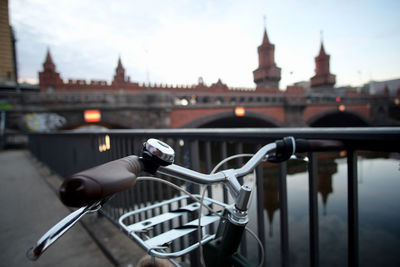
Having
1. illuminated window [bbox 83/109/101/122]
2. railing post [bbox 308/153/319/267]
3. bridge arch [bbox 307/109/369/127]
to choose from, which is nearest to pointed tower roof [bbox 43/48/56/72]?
illuminated window [bbox 83/109/101/122]

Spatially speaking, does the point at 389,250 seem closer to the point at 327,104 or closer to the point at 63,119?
the point at 63,119

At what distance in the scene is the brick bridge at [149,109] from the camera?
14.2 metres

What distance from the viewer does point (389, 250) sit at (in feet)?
15.4

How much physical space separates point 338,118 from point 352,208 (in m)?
36.3

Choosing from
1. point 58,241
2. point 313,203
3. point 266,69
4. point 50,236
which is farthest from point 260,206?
point 266,69

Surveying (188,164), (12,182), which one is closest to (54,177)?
(12,182)

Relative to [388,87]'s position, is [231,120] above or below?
below

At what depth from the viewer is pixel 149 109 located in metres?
16.3

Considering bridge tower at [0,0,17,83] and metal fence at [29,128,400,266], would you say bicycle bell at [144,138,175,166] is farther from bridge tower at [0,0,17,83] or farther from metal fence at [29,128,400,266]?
bridge tower at [0,0,17,83]

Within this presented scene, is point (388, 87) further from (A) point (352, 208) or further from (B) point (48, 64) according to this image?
(B) point (48, 64)

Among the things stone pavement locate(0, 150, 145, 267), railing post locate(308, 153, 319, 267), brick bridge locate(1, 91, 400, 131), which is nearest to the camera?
railing post locate(308, 153, 319, 267)

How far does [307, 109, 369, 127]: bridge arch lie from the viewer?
88.9 feet

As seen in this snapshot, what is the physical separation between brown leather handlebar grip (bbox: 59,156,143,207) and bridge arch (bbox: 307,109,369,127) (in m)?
29.0

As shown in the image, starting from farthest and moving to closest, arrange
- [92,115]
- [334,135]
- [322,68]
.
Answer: [322,68] < [92,115] < [334,135]
